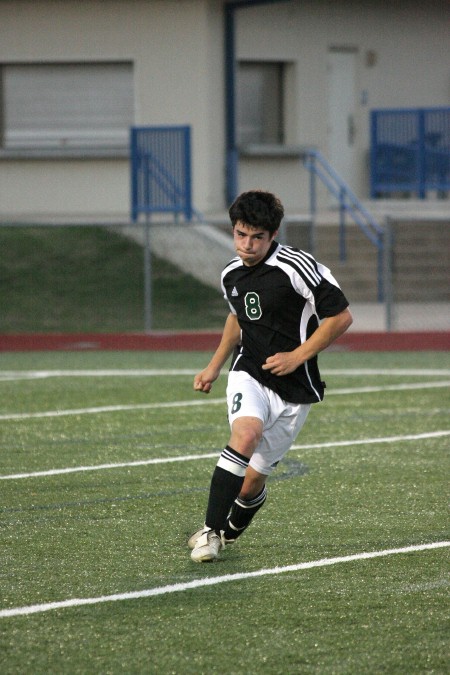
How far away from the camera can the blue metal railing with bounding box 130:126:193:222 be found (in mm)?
21141

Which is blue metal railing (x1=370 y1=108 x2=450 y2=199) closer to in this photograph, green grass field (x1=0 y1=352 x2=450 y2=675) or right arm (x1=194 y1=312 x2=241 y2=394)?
green grass field (x1=0 y1=352 x2=450 y2=675)

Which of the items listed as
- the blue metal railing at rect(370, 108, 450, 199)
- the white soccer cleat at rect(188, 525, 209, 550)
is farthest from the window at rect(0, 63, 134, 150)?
the white soccer cleat at rect(188, 525, 209, 550)

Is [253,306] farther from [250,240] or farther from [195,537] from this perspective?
[195,537]

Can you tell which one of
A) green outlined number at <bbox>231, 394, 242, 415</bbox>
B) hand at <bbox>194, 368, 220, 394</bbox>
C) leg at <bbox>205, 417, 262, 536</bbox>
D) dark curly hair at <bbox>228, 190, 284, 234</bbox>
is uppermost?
dark curly hair at <bbox>228, 190, 284, 234</bbox>

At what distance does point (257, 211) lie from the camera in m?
5.99

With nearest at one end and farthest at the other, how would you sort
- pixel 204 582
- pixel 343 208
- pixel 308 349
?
pixel 204 582 → pixel 308 349 → pixel 343 208

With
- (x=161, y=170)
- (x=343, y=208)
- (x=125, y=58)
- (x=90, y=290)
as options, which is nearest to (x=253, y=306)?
(x=90, y=290)

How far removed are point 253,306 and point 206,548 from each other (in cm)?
110

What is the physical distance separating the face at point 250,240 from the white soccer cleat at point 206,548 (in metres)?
1.26

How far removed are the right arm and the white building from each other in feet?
54.8

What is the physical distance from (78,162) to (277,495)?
16.7 meters

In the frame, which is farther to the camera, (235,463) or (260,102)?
(260,102)

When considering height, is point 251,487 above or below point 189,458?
above

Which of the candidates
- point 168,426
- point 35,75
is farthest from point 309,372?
point 35,75
